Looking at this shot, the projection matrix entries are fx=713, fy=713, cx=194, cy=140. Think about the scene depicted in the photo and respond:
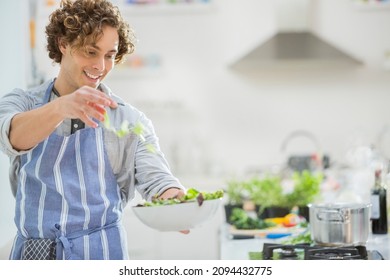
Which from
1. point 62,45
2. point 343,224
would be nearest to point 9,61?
point 62,45

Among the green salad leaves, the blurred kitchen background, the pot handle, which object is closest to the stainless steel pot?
the pot handle

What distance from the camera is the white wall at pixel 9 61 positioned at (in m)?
1.45

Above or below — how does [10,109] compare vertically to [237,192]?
above

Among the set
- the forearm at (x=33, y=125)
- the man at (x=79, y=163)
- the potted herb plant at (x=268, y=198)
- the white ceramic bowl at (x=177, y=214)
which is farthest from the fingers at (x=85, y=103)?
the potted herb plant at (x=268, y=198)

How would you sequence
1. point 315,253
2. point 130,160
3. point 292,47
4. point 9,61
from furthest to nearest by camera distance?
point 292,47
point 9,61
point 315,253
point 130,160

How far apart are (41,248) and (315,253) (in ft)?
1.81

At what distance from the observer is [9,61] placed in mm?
1607

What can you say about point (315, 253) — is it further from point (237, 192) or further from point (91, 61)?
point (237, 192)

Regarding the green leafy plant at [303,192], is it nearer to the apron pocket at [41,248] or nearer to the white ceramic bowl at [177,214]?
the white ceramic bowl at [177,214]

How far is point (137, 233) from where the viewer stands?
1723 millimetres

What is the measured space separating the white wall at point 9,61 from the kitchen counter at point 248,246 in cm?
46

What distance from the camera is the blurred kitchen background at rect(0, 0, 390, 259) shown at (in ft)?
12.7
